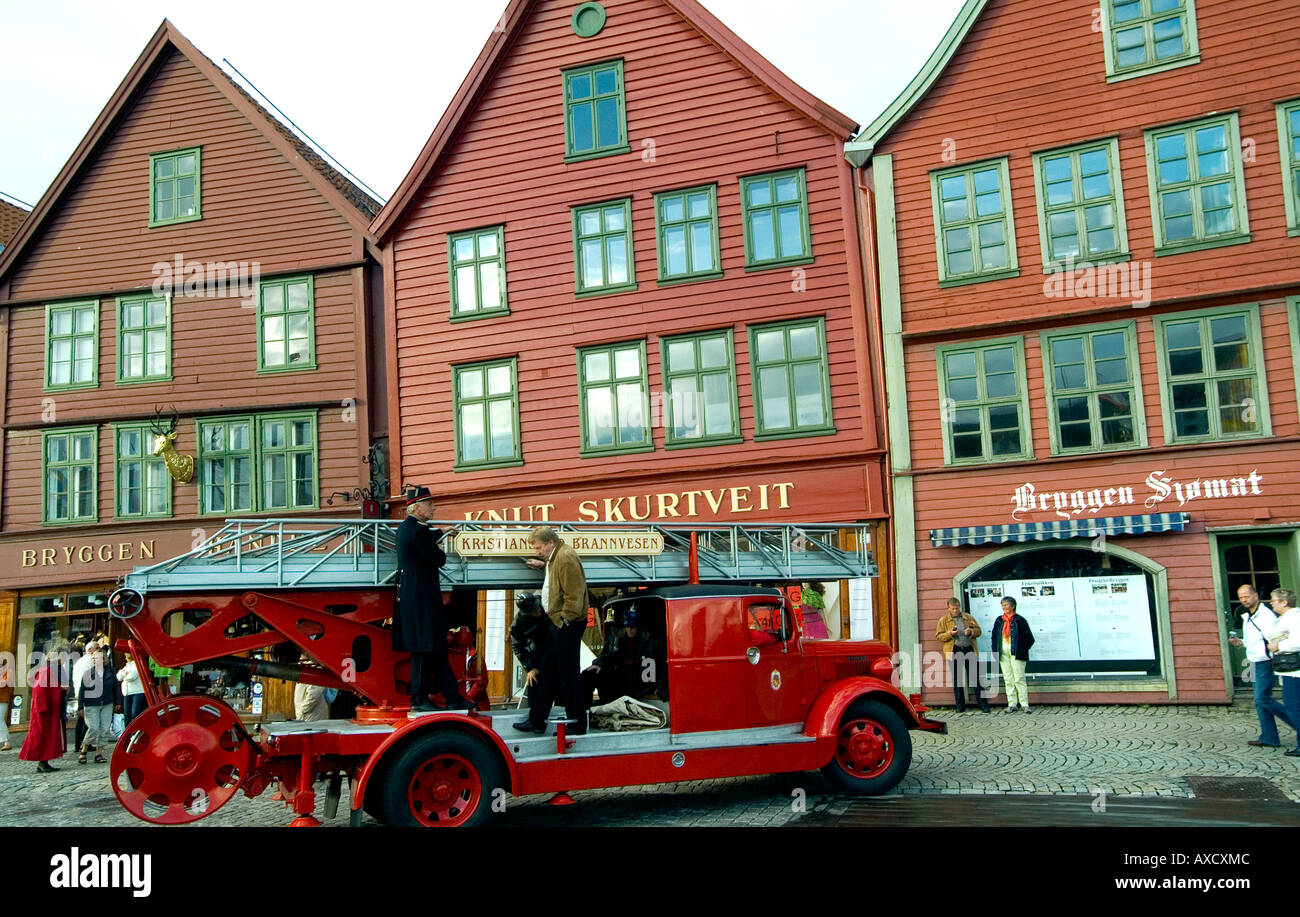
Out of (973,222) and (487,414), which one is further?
(487,414)

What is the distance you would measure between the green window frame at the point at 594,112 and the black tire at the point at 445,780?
13610mm

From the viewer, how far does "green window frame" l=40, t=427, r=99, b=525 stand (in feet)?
71.3

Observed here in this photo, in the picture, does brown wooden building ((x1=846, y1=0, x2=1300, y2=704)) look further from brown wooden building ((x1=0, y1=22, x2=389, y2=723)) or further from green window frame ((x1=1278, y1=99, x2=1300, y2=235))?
brown wooden building ((x1=0, y1=22, x2=389, y2=723))

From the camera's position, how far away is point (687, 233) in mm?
19156

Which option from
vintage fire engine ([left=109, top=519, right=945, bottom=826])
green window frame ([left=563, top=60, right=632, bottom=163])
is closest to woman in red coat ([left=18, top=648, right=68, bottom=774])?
vintage fire engine ([left=109, top=519, right=945, bottom=826])

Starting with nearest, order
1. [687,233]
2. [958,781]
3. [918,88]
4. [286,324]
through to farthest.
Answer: [958,781] < [918,88] < [687,233] < [286,324]

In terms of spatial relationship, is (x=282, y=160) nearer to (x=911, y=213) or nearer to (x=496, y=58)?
(x=496, y=58)

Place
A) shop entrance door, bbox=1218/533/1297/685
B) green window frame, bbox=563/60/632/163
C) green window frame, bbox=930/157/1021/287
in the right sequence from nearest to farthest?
shop entrance door, bbox=1218/533/1297/685
green window frame, bbox=930/157/1021/287
green window frame, bbox=563/60/632/163

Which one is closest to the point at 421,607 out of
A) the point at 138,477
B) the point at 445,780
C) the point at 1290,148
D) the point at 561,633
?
the point at 561,633

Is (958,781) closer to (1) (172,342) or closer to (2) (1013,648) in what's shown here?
(2) (1013,648)

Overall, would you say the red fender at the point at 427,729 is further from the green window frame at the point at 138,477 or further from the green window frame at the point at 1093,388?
the green window frame at the point at 138,477

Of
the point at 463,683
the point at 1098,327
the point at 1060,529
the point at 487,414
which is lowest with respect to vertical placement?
the point at 463,683

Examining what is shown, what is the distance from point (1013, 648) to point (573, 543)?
839 cm

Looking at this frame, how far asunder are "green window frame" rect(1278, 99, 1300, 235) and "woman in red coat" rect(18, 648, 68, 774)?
18675 mm
